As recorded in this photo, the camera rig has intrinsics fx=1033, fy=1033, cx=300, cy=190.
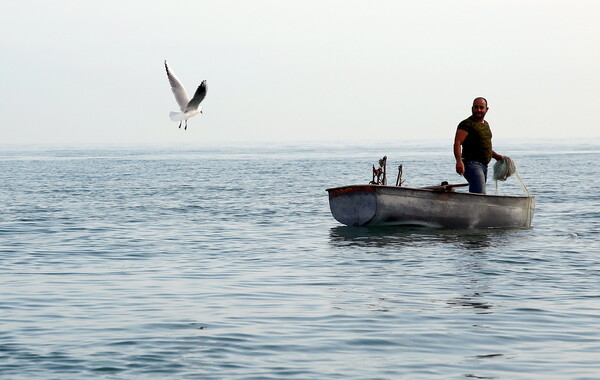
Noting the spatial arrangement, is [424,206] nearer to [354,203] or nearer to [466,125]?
[354,203]

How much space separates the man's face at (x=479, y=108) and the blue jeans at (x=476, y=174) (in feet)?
3.03

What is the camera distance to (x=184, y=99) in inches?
547

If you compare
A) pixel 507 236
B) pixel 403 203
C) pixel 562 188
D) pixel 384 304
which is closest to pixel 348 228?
pixel 403 203

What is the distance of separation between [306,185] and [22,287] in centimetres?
2770

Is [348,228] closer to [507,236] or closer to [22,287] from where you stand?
[507,236]

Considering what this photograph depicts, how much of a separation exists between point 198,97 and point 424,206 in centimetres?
732

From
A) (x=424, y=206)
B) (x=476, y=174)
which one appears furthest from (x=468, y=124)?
(x=424, y=206)

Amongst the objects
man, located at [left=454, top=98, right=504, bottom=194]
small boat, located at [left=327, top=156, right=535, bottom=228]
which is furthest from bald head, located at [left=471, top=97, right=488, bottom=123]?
small boat, located at [left=327, top=156, right=535, bottom=228]

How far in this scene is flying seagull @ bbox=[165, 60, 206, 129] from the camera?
13.4 metres

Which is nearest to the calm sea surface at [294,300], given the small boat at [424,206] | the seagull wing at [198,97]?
the small boat at [424,206]

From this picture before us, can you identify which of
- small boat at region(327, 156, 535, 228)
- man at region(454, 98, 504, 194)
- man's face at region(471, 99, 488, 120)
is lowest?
small boat at region(327, 156, 535, 228)

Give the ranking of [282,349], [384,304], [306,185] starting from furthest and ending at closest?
[306,185]
[384,304]
[282,349]

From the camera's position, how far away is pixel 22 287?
1329cm

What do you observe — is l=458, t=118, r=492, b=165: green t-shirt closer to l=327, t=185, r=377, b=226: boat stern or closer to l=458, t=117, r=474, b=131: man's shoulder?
l=458, t=117, r=474, b=131: man's shoulder
